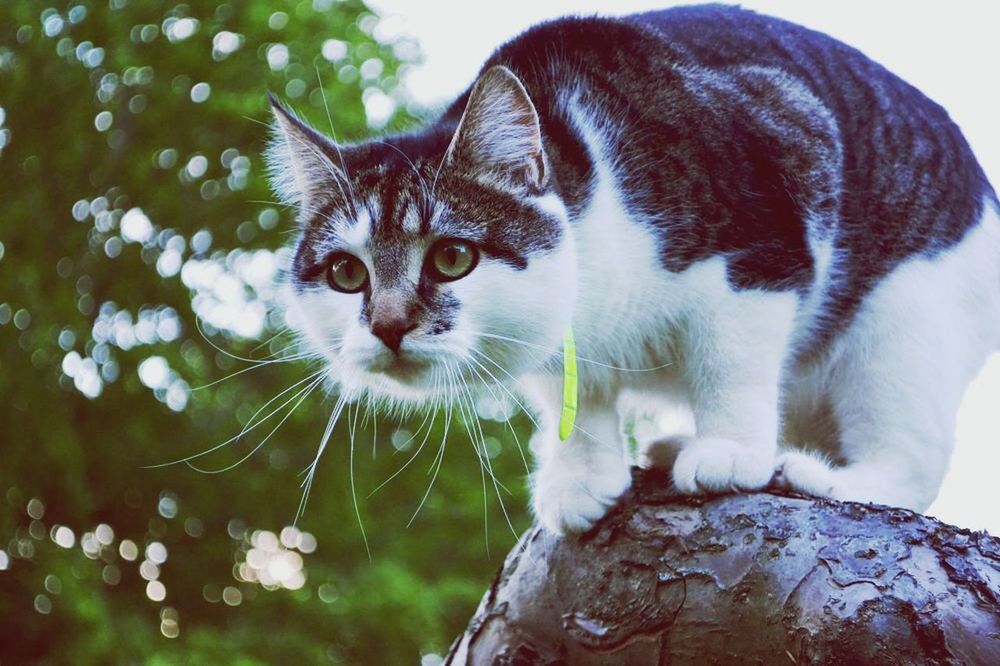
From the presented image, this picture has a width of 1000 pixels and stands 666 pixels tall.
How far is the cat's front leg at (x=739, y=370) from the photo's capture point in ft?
6.99

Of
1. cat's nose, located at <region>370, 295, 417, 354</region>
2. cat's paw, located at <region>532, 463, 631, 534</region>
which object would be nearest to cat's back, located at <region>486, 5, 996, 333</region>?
cat's paw, located at <region>532, 463, 631, 534</region>

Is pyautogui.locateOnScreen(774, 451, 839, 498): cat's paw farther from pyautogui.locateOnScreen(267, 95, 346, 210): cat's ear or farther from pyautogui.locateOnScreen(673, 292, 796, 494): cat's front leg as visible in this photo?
pyautogui.locateOnScreen(267, 95, 346, 210): cat's ear

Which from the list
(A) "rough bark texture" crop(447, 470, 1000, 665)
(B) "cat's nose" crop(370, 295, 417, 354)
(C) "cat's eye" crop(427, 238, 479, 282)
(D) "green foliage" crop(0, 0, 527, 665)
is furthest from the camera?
(D) "green foliage" crop(0, 0, 527, 665)

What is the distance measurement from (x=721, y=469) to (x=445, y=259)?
0.64 m

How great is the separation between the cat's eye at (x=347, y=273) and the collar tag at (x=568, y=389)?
1.33 ft

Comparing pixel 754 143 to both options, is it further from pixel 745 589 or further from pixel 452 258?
pixel 745 589

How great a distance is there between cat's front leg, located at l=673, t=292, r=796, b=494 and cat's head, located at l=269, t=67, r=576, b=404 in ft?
1.04

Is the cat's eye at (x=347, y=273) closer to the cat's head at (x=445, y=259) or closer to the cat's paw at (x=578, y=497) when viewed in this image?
the cat's head at (x=445, y=259)

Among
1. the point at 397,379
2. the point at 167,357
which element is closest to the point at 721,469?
the point at 397,379

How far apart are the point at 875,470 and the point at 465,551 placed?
3783mm

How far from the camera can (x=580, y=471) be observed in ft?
7.06

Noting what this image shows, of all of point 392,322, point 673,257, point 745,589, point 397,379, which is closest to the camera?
point 745,589

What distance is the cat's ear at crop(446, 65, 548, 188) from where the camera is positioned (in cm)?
203

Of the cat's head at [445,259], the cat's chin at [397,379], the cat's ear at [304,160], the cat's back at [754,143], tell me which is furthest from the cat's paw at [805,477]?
the cat's ear at [304,160]
